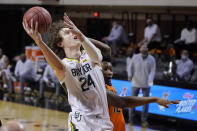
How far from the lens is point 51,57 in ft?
11.6

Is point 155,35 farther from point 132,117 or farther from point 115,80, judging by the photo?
point 132,117

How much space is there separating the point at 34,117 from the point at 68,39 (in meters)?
7.34

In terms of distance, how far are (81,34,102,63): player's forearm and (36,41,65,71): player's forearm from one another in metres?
0.28

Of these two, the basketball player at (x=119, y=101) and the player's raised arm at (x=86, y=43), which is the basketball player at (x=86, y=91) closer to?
the player's raised arm at (x=86, y=43)

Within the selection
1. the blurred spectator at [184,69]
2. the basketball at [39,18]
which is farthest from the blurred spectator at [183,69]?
the basketball at [39,18]

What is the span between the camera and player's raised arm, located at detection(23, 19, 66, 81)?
333 cm

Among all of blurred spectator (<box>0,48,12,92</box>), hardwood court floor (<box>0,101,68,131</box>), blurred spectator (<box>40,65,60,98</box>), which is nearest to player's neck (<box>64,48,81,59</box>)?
hardwood court floor (<box>0,101,68,131</box>)

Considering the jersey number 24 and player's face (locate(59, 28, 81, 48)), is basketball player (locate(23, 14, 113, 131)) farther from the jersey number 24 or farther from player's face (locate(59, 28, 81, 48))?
player's face (locate(59, 28, 81, 48))

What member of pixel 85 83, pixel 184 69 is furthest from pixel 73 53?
pixel 184 69

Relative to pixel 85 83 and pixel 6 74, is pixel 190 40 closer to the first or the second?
pixel 6 74

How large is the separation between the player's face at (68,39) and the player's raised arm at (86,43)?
1.02 feet

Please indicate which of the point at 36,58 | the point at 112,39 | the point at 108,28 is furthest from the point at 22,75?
the point at 108,28

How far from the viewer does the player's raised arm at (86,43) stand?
11.4 feet

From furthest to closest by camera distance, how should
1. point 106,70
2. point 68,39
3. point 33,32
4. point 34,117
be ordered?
1. point 34,117
2. point 106,70
3. point 68,39
4. point 33,32
